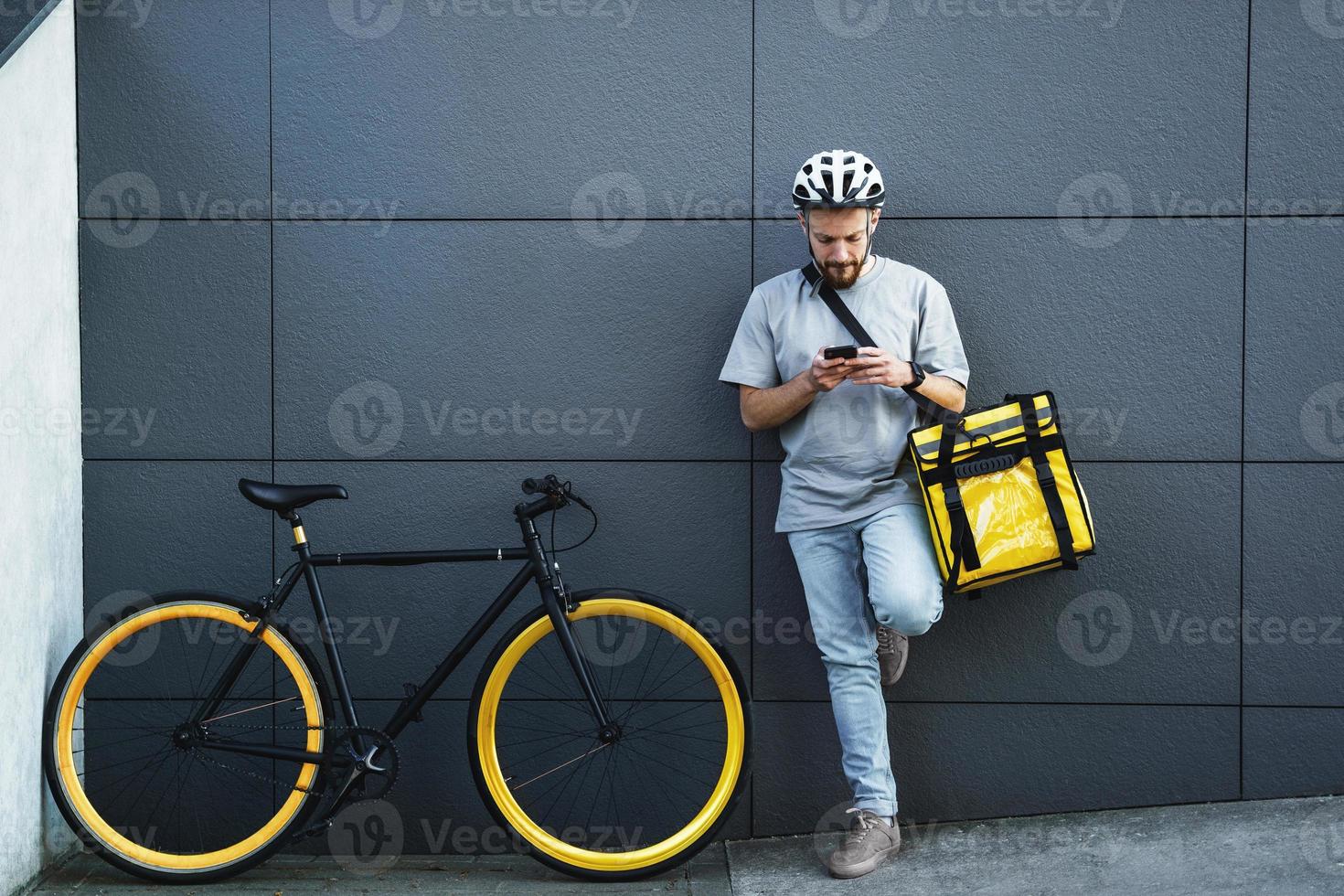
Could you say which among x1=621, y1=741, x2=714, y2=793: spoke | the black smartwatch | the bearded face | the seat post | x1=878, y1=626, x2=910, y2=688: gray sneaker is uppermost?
the bearded face

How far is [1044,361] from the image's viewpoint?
3977mm

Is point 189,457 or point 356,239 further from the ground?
point 356,239

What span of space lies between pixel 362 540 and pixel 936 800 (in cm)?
219

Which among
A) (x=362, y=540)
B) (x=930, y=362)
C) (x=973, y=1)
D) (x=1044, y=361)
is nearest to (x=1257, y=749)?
(x=1044, y=361)

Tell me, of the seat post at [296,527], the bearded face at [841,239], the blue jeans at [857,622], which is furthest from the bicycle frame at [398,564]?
the bearded face at [841,239]

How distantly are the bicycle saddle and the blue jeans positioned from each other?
1482 millimetres

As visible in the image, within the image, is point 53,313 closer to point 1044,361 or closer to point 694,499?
point 694,499

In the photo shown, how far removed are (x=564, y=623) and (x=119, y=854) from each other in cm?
157

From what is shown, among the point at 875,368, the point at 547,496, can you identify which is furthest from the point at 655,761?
the point at 875,368

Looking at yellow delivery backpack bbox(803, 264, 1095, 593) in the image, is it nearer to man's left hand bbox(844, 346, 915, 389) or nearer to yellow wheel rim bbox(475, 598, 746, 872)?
man's left hand bbox(844, 346, 915, 389)

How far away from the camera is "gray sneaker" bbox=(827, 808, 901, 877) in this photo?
3619mm

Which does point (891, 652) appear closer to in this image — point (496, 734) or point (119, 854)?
point (496, 734)

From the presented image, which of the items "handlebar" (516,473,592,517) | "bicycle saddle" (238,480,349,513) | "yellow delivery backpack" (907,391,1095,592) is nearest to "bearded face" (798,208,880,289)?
"yellow delivery backpack" (907,391,1095,592)

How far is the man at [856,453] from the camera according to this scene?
356 centimetres
